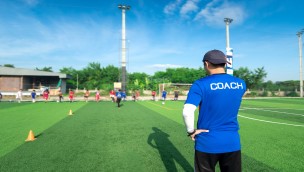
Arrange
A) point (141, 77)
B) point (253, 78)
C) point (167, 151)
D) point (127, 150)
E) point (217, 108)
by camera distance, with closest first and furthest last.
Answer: point (217, 108) < point (167, 151) < point (127, 150) < point (253, 78) < point (141, 77)

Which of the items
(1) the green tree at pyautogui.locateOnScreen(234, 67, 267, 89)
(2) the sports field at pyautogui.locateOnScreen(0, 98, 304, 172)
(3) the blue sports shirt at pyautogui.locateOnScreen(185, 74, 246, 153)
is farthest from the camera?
(1) the green tree at pyautogui.locateOnScreen(234, 67, 267, 89)

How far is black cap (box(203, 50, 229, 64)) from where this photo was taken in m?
2.55

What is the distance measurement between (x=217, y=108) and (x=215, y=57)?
22.8 inches

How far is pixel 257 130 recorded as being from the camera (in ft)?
30.3

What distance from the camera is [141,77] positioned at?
91.4m

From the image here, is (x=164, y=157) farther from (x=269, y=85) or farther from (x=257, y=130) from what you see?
(x=269, y=85)

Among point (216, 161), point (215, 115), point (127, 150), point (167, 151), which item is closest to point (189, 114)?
point (215, 115)

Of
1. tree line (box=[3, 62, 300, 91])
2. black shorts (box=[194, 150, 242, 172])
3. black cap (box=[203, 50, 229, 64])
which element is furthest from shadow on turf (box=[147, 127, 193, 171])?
tree line (box=[3, 62, 300, 91])

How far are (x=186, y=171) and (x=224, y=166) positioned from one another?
7.46ft

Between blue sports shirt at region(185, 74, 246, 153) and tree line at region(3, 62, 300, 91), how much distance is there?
642 inches

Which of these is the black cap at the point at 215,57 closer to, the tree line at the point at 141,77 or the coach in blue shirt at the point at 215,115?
the coach in blue shirt at the point at 215,115

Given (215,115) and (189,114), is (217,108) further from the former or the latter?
(189,114)

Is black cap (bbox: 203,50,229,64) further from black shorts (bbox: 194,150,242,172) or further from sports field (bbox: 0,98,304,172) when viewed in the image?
sports field (bbox: 0,98,304,172)

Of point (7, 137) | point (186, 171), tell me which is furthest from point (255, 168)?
point (7, 137)
